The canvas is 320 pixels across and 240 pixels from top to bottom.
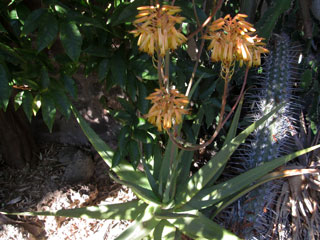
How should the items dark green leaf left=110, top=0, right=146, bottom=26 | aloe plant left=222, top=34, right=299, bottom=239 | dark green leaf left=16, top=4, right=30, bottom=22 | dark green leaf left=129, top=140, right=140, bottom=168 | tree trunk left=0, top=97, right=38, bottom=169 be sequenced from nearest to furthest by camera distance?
dark green leaf left=110, top=0, right=146, bottom=26 < dark green leaf left=16, top=4, right=30, bottom=22 < dark green leaf left=129, top=140, right=140, bottom=168 < aloe plant left=222, top=34, right=299, bottom=239 < tree trunk left=0, top=97, right=38, bottom=169

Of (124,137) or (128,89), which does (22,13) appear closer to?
(128,89)

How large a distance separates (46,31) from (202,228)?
790 mm

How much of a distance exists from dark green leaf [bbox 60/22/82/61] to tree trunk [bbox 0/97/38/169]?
861mm

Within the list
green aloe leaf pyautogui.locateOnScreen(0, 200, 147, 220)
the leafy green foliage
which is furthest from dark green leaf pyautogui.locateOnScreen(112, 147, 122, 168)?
green aloe leaf pyautogui.locateOnScreen(0, 200, 147, 220)

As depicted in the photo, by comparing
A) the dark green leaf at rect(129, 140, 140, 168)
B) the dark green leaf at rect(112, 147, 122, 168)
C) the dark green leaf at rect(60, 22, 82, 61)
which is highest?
the dark green leaf at rect(60, 22, 82, 61)

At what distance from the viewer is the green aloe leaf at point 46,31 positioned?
835 millimetres

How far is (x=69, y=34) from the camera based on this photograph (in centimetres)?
87

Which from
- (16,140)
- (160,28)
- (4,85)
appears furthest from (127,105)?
(16,140)

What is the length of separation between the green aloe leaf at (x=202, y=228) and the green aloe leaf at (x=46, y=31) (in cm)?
72

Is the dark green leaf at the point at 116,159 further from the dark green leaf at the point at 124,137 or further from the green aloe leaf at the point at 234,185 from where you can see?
the green aloe leaf at the point at 234,185

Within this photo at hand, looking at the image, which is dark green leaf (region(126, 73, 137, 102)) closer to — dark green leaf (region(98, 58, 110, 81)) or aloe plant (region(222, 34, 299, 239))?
dark green leaf (region(98, 58, 110, 81))

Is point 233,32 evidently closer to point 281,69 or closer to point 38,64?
point 38,64

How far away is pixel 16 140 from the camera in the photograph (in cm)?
166

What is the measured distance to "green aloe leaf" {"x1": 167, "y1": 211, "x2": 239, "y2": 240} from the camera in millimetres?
1024
